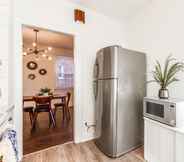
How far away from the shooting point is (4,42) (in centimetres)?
168

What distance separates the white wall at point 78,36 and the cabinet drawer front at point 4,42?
15cm

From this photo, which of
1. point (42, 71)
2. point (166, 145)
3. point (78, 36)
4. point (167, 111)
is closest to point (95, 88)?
point (78, 36)

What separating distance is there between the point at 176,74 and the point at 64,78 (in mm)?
4654

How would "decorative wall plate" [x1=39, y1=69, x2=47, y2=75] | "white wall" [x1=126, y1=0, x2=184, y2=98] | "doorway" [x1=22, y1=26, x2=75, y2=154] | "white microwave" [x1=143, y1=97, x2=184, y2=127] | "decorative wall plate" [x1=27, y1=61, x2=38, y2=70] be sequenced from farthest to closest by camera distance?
"decorative wall plate" [x1=39, y1=69, x2=47, y2=75], "decorative wall plate" [x1=27, y1=61, x2=38, y2=70], "doorway" [x1=22, y1=26, x2=75, y2=154], "white wall" [x1=126, y1=0, x2=184, y2=98], "white microwave" [x1=143, y1=97, x2=184, y2=127]

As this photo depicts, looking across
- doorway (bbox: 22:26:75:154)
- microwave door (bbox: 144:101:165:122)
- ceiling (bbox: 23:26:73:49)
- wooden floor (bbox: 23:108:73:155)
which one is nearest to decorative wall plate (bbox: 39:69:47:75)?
doorway (bbox: 22:26:75:154)

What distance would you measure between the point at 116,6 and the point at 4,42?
2009 mm

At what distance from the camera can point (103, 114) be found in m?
2.10

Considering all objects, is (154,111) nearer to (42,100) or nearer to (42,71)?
(42,100)

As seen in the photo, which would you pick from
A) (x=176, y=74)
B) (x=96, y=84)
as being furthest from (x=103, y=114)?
(x=176, y=74)

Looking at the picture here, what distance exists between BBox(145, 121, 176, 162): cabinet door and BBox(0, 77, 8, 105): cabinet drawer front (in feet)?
6.49

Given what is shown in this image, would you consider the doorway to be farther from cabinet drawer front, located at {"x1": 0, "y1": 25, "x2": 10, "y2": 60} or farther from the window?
cabinet drawer front, located at {"x1": 0, "y1": 25, "x2": 10, "y2": 60}

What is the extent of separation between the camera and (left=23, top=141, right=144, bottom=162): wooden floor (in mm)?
1886

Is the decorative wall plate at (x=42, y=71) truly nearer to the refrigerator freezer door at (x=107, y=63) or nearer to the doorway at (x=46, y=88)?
the doorway at (x=46, y=88)

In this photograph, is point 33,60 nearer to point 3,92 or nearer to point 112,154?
point 3,92
